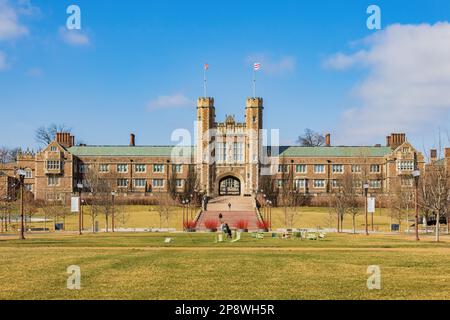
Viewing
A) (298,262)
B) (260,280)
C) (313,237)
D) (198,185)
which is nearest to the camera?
(260,280)

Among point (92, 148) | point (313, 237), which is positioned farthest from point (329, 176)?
point (313, 237)

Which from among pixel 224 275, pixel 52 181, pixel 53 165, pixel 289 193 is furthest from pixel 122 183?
pixel 224 275

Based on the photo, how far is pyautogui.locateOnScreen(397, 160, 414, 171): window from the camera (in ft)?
300

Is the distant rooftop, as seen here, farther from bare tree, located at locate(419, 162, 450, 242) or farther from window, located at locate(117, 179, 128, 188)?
bare tree, located at locate(419, 162, 450, 242)

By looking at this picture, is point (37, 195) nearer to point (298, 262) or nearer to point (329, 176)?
point (329, 176)

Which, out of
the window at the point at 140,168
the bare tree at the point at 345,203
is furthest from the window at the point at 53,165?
the bare tree at the point at 345,203

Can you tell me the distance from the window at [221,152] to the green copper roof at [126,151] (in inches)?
225

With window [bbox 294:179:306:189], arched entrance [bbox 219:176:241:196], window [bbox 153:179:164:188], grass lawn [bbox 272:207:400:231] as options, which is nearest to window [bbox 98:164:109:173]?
window [bbox 153:179:164:188]

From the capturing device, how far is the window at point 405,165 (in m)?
91.3

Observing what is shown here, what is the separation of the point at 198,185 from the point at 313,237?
52383 mm

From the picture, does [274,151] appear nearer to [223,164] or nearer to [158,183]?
[223,164]

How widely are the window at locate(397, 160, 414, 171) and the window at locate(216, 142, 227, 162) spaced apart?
24.6 m

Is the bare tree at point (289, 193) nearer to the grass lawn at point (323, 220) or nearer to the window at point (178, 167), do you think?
the grass lawn at point (323, 220)
